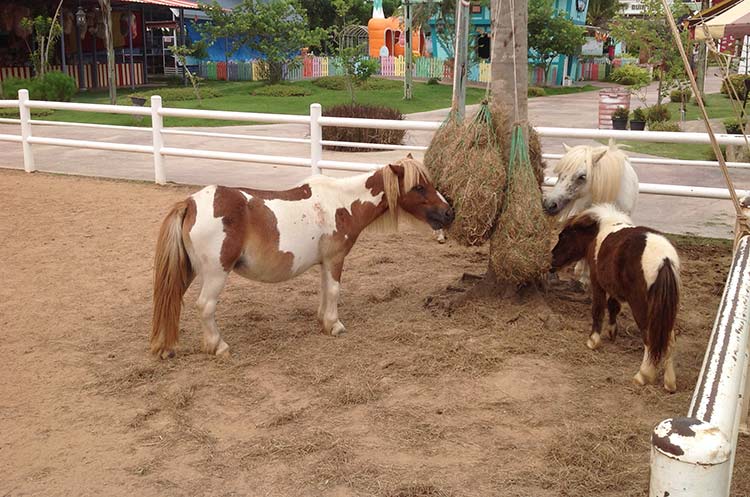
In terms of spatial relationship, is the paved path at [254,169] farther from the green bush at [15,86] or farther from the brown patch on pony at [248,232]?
the green bush at [15,86]

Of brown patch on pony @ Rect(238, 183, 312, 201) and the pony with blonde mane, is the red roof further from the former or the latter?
the pony with blonde mane

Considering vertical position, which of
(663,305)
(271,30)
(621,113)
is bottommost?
(663,305)

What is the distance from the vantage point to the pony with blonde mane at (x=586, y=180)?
5.55 m

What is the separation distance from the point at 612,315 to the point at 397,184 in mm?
1635

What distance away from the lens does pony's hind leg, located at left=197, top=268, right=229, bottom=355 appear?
4.59 metres

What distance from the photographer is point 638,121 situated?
1756 centimetres

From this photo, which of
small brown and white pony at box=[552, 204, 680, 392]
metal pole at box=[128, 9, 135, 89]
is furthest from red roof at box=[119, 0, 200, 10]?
small brown and white pony at box=[552, 204, 680, 392]

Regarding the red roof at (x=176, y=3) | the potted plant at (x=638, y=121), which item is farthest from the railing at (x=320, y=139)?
the red roof at (x=176, y=3)

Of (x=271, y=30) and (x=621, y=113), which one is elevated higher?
(x=271, y=30)

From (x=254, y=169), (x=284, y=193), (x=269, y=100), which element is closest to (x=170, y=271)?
(x=284, y=193)

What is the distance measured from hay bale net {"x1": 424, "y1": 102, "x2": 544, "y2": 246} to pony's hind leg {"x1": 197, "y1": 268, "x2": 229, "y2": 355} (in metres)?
1.64

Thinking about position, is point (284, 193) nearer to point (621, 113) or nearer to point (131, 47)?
point (621, 113)

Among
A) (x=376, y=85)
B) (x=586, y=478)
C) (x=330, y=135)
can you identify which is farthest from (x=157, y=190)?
(x=376, y=85)

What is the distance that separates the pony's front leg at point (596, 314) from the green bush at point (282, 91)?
2065 centimetres
